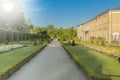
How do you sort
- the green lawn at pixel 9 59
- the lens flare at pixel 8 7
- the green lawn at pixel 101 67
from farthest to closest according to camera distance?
the lens flare at pixel 8 7, the green lawn at pixel 9 59, the green lawn at pixel 101 67

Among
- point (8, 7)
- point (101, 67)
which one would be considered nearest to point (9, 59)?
point (101, 67)

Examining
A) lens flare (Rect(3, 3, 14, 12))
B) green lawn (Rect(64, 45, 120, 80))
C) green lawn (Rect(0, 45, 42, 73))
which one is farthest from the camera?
lens flare (Rect(3, 3, 14, 12))

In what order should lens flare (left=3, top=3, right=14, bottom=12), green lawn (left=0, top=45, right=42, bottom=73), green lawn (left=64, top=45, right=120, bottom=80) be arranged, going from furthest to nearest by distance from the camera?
lens flare (left=3, top=3, right=14, bottom=12) → green lawn (left=0, top=45, right=42, bottom=73) → green lawn (left=64, top=45, right=120, bottom=80)

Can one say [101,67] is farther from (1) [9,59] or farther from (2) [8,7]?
(2) [8,7]

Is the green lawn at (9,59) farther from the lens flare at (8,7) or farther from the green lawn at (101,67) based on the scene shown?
the lens flare at (8,7)

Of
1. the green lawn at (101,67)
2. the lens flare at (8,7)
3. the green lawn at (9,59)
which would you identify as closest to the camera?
the green lawn at (101,67)

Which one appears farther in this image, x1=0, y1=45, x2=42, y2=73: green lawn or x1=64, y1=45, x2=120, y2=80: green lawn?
x1=0, y1=45, x2=42, y2=73: green lawn

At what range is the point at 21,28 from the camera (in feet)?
218

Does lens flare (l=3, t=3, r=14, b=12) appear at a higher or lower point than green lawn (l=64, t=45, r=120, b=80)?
higher

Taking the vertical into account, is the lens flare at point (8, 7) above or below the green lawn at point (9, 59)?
above

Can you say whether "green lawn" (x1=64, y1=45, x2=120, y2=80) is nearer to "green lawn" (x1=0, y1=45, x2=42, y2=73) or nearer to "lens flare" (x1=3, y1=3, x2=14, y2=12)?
"green lawn" (x1=0, y1=45, x2=42, y2=73)

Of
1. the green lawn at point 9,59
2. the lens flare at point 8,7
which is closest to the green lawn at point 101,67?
the green lawn at point 9,59

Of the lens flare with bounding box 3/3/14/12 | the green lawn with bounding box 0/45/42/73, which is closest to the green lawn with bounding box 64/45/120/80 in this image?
the green lawn with bounding box 0/45/42/73

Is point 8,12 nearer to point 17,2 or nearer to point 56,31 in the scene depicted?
point 17,2
